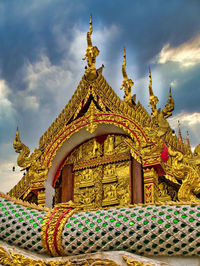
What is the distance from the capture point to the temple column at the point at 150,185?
7.53 meters

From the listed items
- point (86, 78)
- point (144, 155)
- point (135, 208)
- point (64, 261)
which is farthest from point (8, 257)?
point (86, 78)

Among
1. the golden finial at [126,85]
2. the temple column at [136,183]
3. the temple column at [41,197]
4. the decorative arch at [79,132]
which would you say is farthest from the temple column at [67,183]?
the golden finial at [126,85]

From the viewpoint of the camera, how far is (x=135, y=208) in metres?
3.50

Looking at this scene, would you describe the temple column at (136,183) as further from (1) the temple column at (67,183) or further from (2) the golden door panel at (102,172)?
(1) the temple column at (67,183)

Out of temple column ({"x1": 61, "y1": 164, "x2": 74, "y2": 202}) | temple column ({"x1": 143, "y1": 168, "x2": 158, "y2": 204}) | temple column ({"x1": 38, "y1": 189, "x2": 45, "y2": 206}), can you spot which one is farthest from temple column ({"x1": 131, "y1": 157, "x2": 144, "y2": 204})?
temple column ({"x1": 38, "y1": 189, "x2": 45, "y2": 206})

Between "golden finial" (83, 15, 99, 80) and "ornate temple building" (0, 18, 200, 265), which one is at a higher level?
"golden finial" (83, 15, 99, 80)

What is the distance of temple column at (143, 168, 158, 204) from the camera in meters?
7.53

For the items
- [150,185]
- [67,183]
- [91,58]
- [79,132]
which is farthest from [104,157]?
[91,58]

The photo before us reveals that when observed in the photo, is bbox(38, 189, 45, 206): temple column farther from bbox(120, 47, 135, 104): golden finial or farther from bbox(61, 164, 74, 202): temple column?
bbox(120, 47, 135, 104): golden finial

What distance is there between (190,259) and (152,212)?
46 cm

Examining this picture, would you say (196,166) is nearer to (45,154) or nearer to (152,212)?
(45,154)

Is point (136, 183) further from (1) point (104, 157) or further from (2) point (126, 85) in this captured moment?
(2) point (126, 85)

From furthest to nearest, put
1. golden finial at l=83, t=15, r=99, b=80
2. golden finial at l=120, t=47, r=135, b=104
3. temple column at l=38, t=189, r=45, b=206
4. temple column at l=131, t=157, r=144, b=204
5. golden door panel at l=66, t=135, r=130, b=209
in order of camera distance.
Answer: golden finial at l=120, t=47, r=135, b=104, golden finial at l=83, t=15, r=99, b=80, temple column at l=38, t=189, r=45, b=206, golden door panel at l=66, t=135, r=130, b=209, temple column at l=131, t=157, r=144, b=204

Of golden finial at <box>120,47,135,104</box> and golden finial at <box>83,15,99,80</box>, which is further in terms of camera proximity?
golden finial at <box>120,47,135,104</box>
